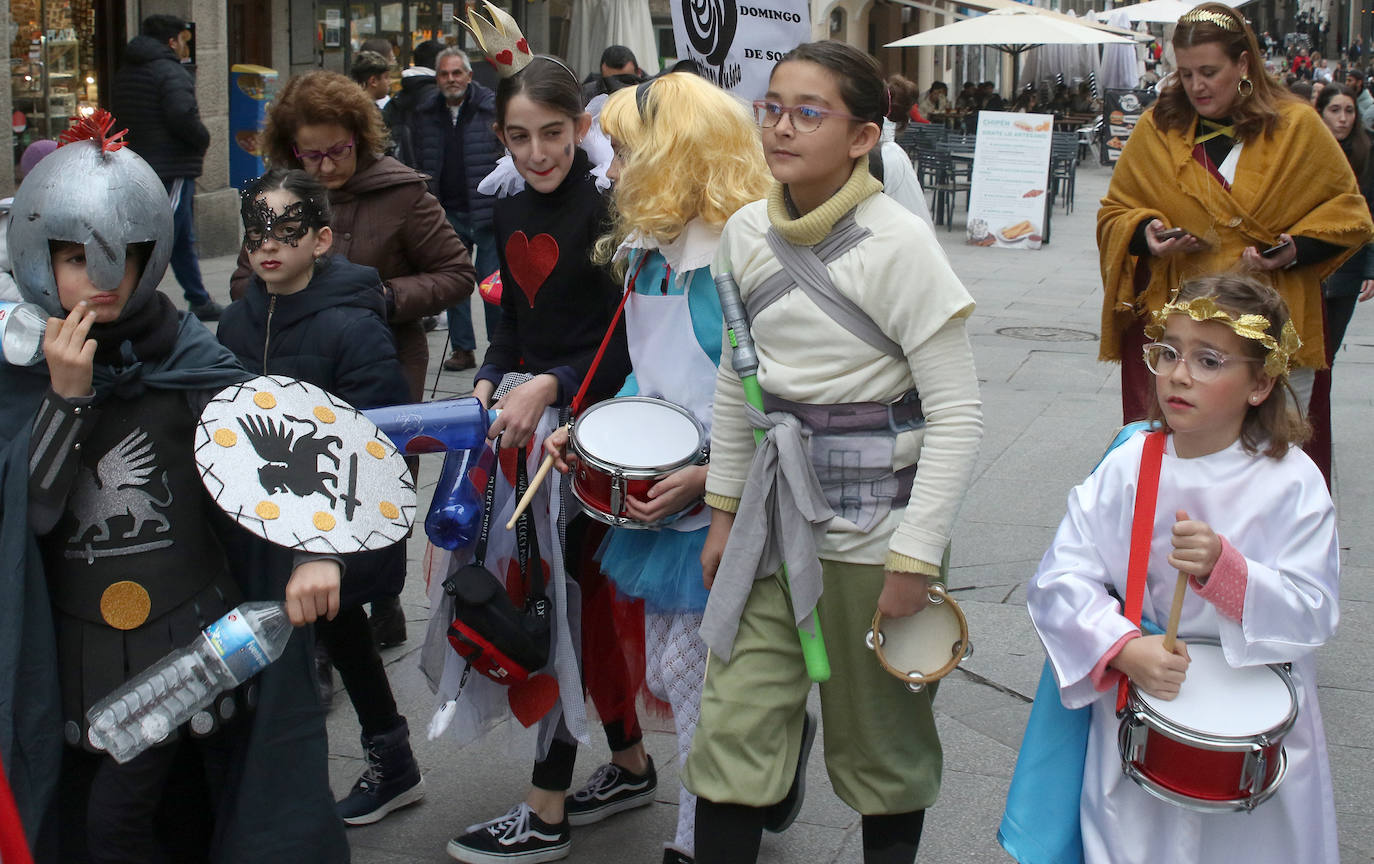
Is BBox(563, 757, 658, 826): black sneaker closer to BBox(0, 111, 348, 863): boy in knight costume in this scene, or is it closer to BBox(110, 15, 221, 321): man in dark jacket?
BBox(0, 111, 348, 863): boy in knight costume

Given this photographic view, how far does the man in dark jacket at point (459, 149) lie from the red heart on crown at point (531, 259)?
5.30 metres

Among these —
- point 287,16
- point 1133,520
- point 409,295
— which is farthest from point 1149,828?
point 287,16

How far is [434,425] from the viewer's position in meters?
3.23

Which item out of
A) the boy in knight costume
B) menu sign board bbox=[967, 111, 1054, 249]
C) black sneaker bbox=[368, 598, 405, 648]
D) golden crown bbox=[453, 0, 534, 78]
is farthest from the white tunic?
menu sign board bbox=[967, 111, 1054, 249]

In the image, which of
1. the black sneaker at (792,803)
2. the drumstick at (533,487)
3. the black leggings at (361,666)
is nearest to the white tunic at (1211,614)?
the black sneaker at (792,803)

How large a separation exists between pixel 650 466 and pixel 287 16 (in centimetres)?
1341

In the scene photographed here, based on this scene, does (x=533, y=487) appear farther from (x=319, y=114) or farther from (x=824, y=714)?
(x=319, y=114)

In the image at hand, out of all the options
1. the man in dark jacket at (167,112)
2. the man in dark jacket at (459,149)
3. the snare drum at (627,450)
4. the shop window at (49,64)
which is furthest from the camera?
the shop window at (49,64)

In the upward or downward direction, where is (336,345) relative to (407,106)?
downward

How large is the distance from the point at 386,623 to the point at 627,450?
1.81 metres

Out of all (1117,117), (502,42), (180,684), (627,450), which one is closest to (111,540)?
(180,684)

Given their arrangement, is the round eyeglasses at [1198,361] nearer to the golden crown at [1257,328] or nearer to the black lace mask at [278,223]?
the golden crown at [1257,328]

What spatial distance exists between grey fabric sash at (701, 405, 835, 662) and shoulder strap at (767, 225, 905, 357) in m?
0.21

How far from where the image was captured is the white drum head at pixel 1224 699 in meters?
2.38
